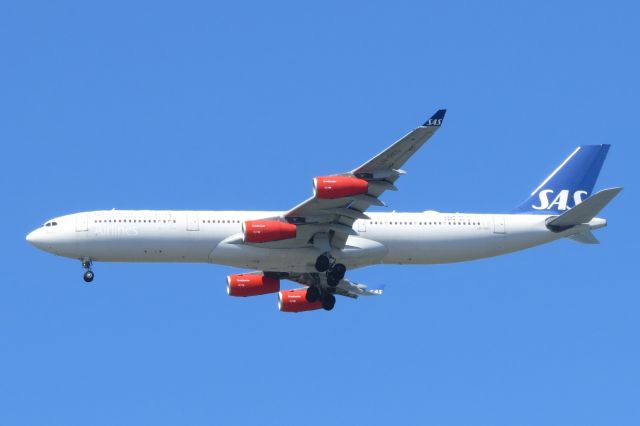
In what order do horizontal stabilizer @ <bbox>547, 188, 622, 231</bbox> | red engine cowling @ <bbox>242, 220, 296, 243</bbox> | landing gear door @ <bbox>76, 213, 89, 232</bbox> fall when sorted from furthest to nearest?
1. landing gear door @ <bbox>76, 213, 89, 232</bbox>
2. horizontal stabilizer @ <bbox>547, 188, 622, 231</bbox>
3. red engine cowling @ <bbox>242, 220, 296, 243</bbox>

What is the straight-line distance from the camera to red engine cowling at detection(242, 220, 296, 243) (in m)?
65.9

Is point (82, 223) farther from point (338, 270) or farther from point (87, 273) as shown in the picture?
point (338, 270)

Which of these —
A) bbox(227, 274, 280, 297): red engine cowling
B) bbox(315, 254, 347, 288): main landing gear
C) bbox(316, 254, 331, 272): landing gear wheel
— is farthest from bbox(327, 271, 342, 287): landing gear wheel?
bbox(227, 274, 280, 297): red engine cowling

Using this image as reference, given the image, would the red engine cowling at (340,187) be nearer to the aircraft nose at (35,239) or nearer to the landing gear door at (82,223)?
the landing gear door at (82,223)

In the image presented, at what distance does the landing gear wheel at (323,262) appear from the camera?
2687 inches

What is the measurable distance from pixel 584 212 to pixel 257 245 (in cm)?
1751

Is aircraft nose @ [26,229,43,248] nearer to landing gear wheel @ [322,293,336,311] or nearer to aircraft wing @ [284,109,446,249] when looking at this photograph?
aircraft wing @ [284,109,446,249]

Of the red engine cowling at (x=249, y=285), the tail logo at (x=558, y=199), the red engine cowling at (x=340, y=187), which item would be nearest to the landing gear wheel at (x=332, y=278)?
the red engine cowling at (x=249, y=285)

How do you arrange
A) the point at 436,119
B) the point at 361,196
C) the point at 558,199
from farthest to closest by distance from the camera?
the point at 558,199, the point at 361,196, the point at 436,119

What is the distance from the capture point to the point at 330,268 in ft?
225

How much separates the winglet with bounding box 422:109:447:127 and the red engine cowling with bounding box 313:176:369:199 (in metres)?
4.89

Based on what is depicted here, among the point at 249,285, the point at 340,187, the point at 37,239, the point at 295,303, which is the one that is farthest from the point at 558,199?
the point at 37,239

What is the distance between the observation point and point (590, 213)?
69.6 meters

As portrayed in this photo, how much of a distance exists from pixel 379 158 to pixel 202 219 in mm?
11265
